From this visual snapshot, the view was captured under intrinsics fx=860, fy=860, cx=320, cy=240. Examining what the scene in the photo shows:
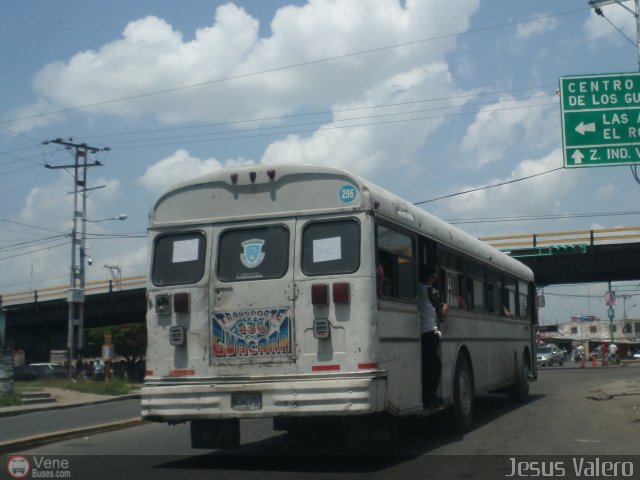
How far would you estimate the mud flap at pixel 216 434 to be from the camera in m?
9.74

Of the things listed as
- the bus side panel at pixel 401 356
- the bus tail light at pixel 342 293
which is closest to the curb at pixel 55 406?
the bus side panel at pixel 401 356

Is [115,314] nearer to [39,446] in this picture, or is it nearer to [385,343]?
[39,446]

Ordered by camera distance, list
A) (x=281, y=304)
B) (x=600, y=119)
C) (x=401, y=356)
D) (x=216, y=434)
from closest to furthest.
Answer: (x=281, y=304) → (x=216, y=434) → (x=401, y=356) → (x=600, y=119)

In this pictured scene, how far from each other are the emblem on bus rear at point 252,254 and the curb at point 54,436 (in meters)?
4.04

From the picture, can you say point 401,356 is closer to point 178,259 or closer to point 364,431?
point 364,431

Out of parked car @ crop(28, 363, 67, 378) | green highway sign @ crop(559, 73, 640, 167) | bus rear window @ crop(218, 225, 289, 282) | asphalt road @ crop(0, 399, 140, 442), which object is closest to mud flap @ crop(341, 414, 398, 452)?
bus rear window @ crop(218, 225, 289, 282)

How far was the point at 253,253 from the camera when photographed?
9.61 meters

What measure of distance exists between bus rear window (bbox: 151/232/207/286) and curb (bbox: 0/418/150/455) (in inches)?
127

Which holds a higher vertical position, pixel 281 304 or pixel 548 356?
pixel 281 304

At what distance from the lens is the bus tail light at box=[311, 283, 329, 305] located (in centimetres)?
912

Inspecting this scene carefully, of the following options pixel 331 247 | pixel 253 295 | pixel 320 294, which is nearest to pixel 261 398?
pixel 253 295

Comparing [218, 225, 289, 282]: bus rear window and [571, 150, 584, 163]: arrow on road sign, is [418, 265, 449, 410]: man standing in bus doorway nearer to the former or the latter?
[218, 225, 289, 282]: bus rear window

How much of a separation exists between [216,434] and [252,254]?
2.10m

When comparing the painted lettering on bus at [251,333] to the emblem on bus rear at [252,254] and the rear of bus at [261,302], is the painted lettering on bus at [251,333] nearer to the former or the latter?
the rear of bus at [261,302]
